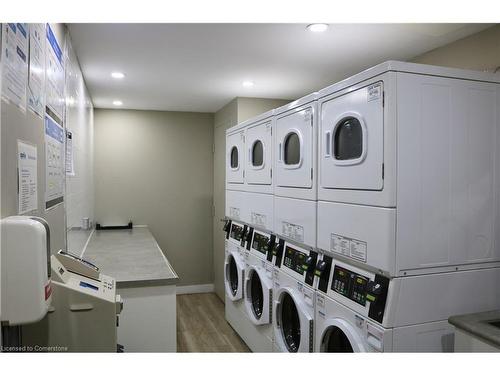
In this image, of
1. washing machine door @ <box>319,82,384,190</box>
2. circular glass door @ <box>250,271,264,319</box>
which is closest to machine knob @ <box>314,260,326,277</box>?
washing machine door @ <box>319,82,384,190</box>

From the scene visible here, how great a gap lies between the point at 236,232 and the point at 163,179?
2.06 meters

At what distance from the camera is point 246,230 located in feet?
10.7

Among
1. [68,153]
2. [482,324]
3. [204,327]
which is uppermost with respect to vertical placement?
[68,153]

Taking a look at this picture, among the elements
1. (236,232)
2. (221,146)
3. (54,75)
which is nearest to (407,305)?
(54,75)

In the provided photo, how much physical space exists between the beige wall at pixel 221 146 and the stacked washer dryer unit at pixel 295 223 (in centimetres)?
162

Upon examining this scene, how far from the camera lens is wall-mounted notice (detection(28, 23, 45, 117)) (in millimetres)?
1321

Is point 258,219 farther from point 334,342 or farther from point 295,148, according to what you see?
point 334,342

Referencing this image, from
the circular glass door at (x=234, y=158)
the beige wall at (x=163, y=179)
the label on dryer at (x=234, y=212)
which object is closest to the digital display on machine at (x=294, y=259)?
the label on dryer at (x=234, y=212)

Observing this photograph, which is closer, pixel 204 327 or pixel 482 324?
pixel 482 324

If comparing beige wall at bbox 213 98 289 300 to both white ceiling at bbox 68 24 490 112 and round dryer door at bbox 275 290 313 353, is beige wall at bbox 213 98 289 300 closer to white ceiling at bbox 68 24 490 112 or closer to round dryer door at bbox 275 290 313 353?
white ceiling at bbox 68 24 490 112

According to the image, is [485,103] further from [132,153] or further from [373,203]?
[132,153]

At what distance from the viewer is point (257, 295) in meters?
3.17

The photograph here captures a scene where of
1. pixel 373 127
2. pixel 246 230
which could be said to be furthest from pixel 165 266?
pixel 373 127

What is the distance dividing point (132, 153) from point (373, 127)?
4.01 meters
